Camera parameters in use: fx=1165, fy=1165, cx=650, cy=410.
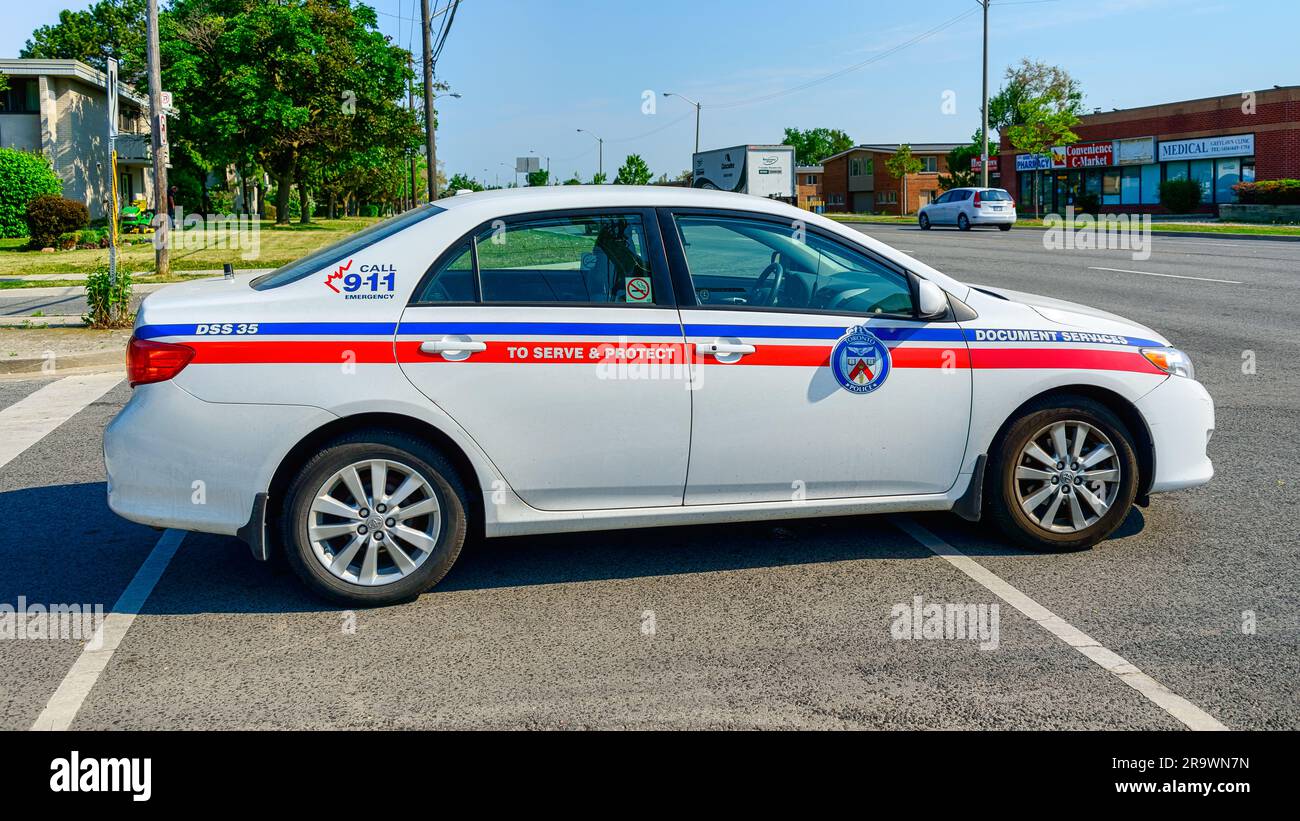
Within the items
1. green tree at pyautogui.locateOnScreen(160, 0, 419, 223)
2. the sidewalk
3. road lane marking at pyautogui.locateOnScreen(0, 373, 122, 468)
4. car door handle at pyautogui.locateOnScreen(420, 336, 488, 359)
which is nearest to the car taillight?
car door handle at pyautogui.locateOnScreen(420, 336, 488, 359)

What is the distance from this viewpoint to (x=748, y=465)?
16.5 ft

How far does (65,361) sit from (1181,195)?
165 ft

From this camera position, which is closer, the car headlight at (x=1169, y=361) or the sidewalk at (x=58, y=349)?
the car headlight at (x=1169, y=361)

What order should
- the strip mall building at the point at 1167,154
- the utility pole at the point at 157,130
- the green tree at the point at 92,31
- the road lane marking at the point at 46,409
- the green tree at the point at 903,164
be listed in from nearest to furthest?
1. the road lane marking at the point at 46,409
2. the utility pole at the point at 157,130
3. the strip mall building at the point at 1167,154
4. the green tree at the point at 92,31
5. the green tree at the point at 903,164

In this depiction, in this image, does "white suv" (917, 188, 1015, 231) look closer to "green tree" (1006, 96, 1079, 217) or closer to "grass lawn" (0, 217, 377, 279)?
"green tree" (1006, 96, 1079, 217)

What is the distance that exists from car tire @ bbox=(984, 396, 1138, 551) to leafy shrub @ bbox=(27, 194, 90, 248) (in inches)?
1270

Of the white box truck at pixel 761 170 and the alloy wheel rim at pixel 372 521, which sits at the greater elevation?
the white box truck at pixel 761 170

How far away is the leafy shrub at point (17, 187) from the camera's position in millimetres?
37344

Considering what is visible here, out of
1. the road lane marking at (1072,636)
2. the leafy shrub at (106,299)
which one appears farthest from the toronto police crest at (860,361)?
the leafy shrub at (106,299)

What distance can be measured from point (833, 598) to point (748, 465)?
2.19 feet

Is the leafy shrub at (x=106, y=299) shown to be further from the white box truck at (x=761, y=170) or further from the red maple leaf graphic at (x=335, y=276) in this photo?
the white box truck at (x=761, y=170)

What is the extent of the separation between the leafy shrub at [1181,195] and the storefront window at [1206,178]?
34.0 inches

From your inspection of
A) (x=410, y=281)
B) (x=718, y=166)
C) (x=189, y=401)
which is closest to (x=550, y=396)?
(x=410, y=281)
